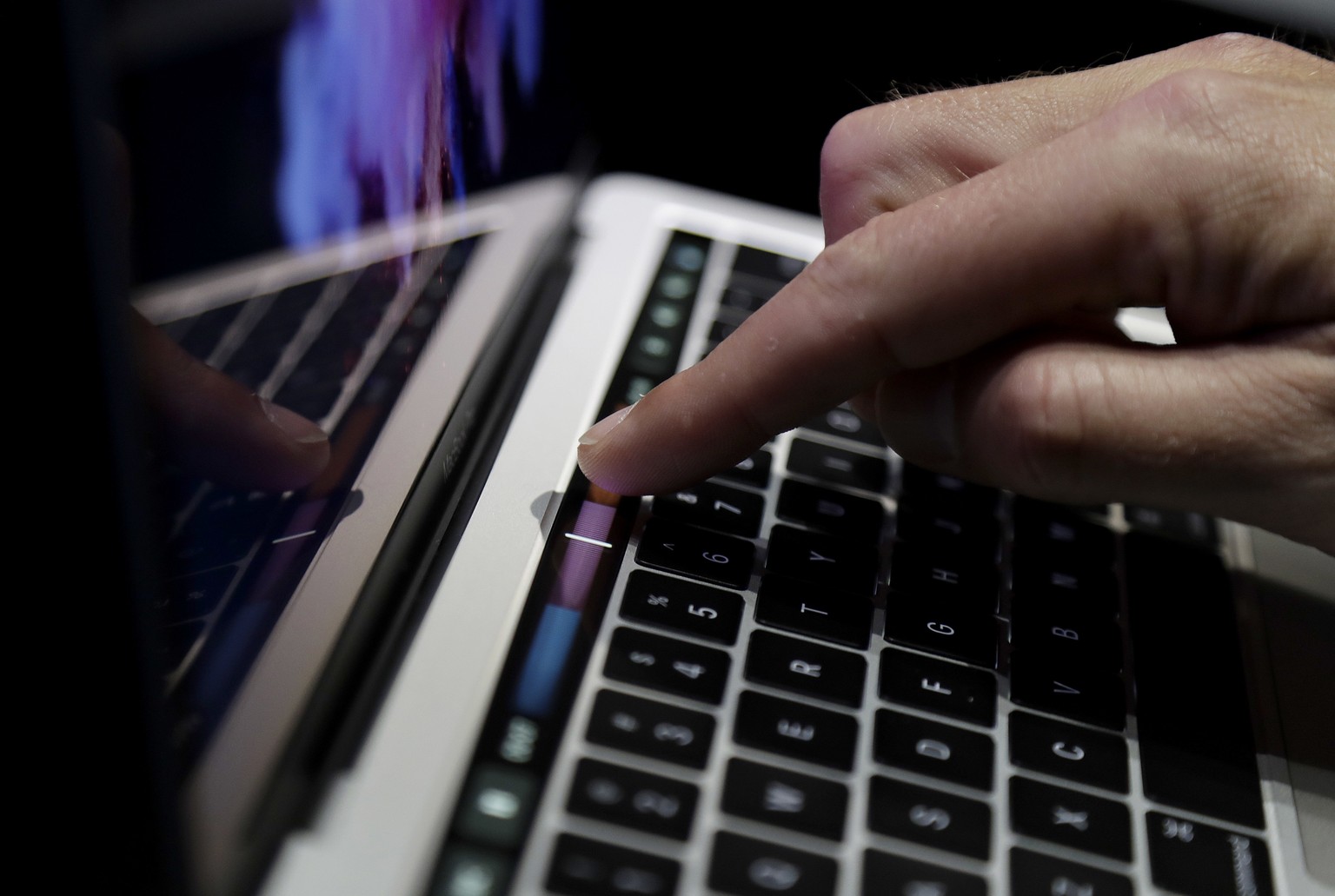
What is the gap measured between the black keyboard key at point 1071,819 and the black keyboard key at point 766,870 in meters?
0.08

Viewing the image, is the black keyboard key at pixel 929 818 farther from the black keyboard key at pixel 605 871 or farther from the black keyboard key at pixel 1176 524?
the black keyboard key at pixel 1176 524

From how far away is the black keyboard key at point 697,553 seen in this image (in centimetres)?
40

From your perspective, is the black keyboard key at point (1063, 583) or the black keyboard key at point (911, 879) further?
the black keyboard key at point (1063, 583)

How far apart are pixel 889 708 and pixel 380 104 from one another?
0.28 meters

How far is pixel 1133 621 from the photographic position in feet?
1.42

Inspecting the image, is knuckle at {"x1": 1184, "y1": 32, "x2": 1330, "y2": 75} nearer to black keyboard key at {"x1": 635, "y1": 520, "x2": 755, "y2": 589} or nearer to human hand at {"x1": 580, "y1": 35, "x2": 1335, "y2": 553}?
human hand at {"x1": 580, "y1": 35, "x2": 1335, "y2": 553}

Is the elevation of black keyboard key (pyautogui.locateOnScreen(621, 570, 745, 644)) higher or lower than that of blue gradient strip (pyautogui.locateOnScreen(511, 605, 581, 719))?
higher

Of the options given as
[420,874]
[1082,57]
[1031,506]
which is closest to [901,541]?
[1031,506]

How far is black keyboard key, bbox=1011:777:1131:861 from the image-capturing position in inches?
13.7

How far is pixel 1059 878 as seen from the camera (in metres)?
0.34

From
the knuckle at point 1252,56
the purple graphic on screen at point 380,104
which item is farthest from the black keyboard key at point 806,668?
the knuckle at point 1252,56

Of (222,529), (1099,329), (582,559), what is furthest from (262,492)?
(1099,329)

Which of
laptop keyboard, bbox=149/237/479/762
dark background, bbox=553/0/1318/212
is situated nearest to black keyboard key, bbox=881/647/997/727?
laptop keyboard, bbox=149/237/479/762

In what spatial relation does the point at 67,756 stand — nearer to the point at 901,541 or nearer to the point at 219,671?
the point at 219,671
